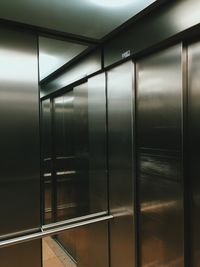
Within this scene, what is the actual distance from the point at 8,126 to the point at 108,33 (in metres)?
1.11

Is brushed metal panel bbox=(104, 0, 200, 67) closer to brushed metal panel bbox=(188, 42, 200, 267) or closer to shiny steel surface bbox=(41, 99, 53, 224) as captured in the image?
brushed metal panel bbox=(188, 42, 200, 267)

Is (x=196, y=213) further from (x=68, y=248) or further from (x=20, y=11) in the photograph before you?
(x=68, y=248)

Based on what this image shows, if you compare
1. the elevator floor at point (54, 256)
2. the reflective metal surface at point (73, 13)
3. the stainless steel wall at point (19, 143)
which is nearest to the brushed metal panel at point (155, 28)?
the reflective metal surface at point (73, 13)

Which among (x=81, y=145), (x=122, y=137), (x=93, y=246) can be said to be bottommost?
(x=93, y=246)

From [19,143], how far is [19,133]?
77mm

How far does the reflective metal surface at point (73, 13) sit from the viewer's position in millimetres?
1440

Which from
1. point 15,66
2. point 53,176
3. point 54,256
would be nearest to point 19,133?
point 15,66

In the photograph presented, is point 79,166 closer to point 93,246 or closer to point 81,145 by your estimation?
point 81,145

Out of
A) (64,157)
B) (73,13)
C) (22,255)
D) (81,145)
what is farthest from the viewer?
(64,157)

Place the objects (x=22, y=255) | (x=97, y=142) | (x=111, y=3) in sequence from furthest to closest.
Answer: (x=97, y=142), (x=22, y=255), (x=111, y=3)

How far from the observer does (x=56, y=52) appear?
2414 millimetres

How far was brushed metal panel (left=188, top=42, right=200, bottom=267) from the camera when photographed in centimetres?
147

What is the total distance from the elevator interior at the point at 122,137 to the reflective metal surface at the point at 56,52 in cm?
1

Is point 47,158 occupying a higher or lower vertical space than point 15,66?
lower
